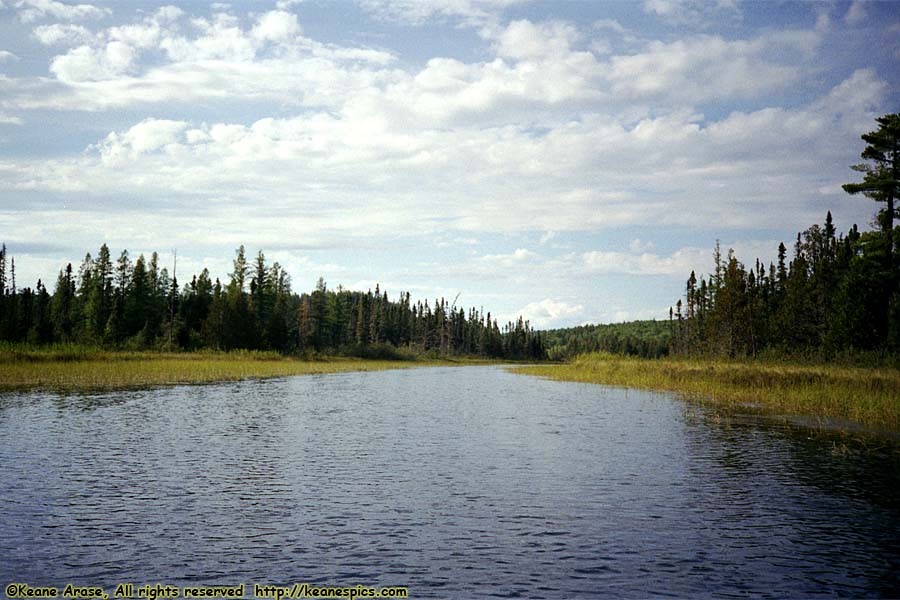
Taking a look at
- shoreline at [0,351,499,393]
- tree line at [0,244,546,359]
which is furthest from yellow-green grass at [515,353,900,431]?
tree line at [0,244,546,359]

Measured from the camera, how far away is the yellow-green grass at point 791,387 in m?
28.0

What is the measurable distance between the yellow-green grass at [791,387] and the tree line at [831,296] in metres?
9.11

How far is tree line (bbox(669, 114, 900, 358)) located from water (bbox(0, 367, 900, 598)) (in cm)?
3143

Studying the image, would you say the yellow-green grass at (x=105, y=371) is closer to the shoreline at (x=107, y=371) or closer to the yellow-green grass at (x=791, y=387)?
the shoreline at (x=107, y=371)

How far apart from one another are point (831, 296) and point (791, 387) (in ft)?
152

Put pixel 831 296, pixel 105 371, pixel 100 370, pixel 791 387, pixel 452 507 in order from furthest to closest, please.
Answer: pixel 831 296 < pixel 100 370 < pixel 105 371 < pixel 791 387 < pixel 452 507

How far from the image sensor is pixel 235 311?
9938 centimetres

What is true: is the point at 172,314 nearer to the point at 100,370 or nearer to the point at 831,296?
the point at 100,370

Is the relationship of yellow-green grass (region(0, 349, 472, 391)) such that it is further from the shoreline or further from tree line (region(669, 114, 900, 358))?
tree line (region(669, 114, 900, 358))

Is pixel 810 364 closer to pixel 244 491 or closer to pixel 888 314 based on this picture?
pixel 888 314

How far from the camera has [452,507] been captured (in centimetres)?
1366

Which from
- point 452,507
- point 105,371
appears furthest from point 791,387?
point 105,371

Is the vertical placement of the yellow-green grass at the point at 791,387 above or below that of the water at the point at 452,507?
above

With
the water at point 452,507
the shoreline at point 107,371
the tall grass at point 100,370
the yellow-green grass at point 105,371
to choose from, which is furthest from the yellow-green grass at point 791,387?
the tall grass at point 100,370
